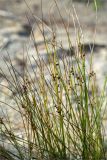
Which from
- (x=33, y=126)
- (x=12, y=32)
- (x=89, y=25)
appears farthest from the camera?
(x=89, y=25)

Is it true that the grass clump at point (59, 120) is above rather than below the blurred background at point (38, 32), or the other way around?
below

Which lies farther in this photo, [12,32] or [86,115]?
[12,32]

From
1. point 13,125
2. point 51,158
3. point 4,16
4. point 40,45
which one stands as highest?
point 4,16

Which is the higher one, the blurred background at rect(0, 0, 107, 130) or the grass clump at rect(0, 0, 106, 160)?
the blurred background at rect(0, 0, 107, 130)

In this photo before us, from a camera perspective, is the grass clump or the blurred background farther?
the blurred background

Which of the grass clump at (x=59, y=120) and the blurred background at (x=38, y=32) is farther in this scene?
the blurred background at (x=38, y=32)

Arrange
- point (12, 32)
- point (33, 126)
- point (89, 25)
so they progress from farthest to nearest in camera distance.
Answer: point (89, 25) < point (12, 32) < point (33, 126)

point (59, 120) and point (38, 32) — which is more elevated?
point (38, 32)

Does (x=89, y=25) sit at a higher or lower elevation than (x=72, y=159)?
higher

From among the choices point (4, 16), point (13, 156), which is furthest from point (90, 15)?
point (13, 156)

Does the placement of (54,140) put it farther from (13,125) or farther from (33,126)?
(13,125)

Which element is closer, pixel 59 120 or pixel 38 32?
pixel 59 120
